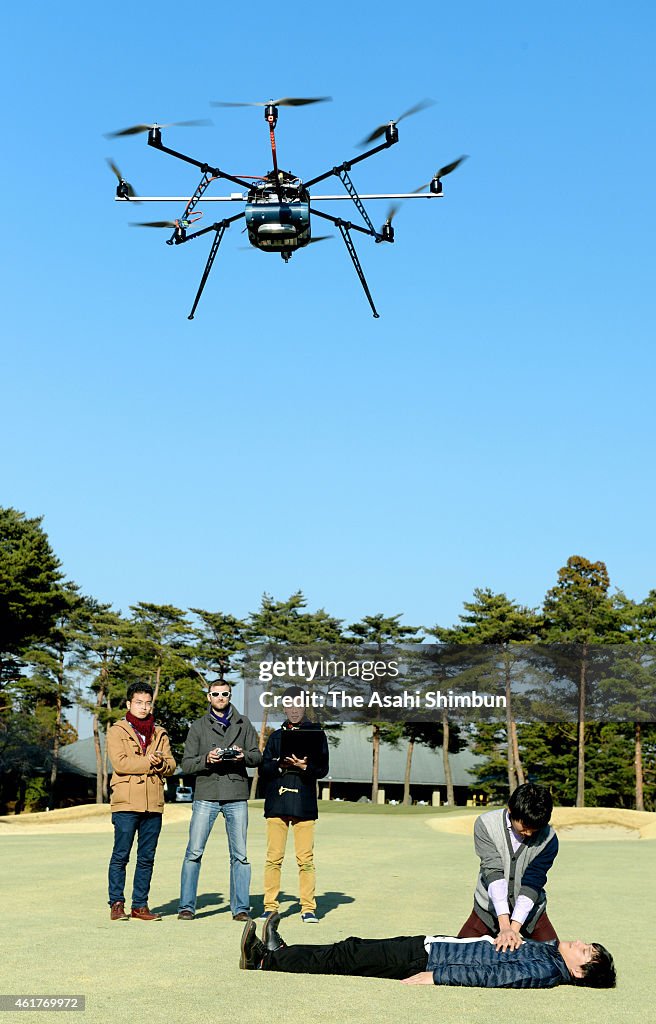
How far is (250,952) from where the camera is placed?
6.98 metres

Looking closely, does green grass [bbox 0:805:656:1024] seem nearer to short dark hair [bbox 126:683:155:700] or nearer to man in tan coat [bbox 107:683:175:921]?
man in tan coat [bbox 107:683:175:921]

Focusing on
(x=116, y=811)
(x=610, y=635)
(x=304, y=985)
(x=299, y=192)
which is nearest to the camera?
(x=304, y=985)

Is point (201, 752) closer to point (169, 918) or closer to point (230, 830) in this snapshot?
point (230, 830)

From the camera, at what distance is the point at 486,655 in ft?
200

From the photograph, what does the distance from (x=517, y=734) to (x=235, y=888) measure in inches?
2184

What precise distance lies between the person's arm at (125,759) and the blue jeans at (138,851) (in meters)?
0.35

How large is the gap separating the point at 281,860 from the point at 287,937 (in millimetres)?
953

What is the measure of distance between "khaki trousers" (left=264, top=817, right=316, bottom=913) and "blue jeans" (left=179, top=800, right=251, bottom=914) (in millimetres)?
198

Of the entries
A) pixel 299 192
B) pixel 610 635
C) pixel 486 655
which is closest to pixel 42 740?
pixel 486 655

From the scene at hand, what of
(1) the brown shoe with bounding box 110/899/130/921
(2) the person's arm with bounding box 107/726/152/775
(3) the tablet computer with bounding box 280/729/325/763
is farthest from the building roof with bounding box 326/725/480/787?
(2) the person's arm with bounding box 107/726/152/775

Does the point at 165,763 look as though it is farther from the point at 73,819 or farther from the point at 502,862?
the point at 73,819

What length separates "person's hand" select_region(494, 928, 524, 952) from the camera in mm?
6660

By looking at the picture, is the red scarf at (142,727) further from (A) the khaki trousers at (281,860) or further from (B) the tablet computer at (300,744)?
(A) the khaki trousers at (281,860)

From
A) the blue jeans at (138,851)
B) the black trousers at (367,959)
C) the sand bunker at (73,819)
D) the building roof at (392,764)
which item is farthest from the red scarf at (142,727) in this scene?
the building roof at (392,764)
